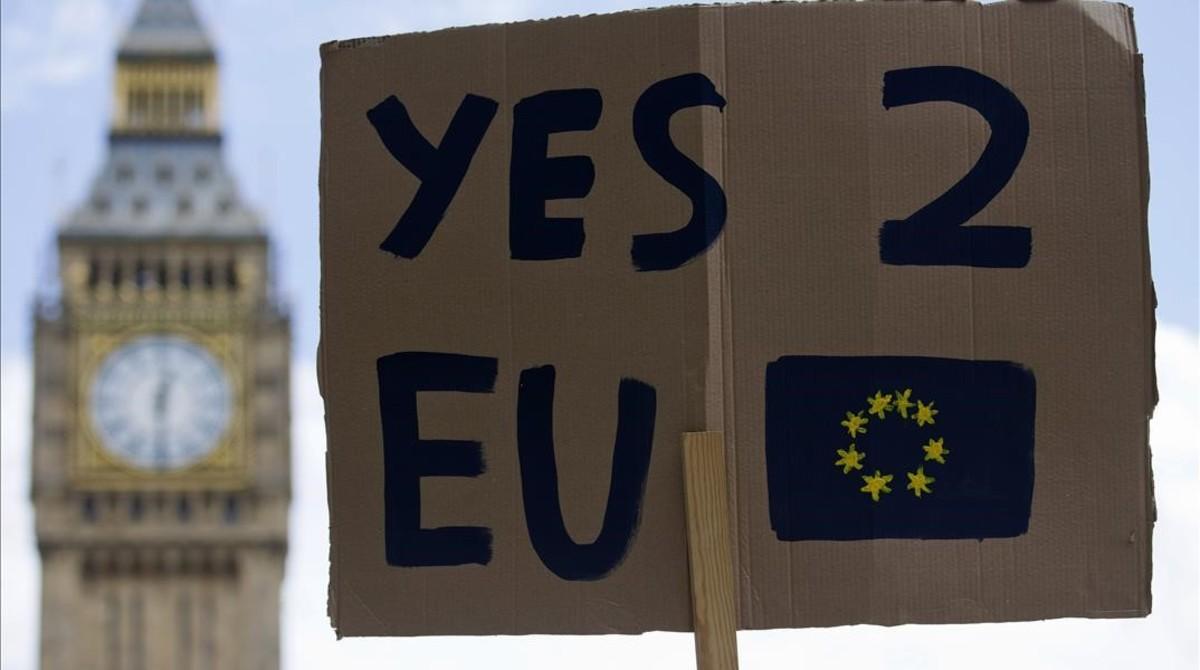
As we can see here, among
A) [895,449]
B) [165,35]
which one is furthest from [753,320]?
[165,35]

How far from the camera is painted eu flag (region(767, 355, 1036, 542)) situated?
249cm

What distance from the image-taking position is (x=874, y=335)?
2.50m

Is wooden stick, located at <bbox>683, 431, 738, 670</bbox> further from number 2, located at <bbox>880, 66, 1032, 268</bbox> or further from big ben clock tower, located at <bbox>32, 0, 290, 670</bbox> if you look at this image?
big ben clock tower, located at <bbox>32, 0, 290, 670</bbox>

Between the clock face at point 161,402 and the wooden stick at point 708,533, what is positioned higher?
the clock face at point 161,402

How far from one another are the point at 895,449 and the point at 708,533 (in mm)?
204

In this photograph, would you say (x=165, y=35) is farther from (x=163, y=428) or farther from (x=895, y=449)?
(x=895, y=449)

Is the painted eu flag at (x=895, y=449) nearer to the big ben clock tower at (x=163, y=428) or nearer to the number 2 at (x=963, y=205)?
the number 2 at (x=963, y=205)

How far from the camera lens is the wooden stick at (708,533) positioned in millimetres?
2463

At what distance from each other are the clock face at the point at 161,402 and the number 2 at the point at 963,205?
1424 inches

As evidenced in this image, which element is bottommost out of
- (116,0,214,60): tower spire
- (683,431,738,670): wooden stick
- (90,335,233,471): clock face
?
(683,431,738,670): wooden stick

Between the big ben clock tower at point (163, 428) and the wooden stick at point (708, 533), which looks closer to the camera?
the wooden stick at point (708, 533)

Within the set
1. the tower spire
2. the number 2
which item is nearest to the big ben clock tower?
the tower spire

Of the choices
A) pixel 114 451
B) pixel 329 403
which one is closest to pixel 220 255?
pixel 114 451

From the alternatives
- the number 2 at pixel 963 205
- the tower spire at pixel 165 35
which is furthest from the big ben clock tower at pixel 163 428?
the number 2 at pixel 963 205
